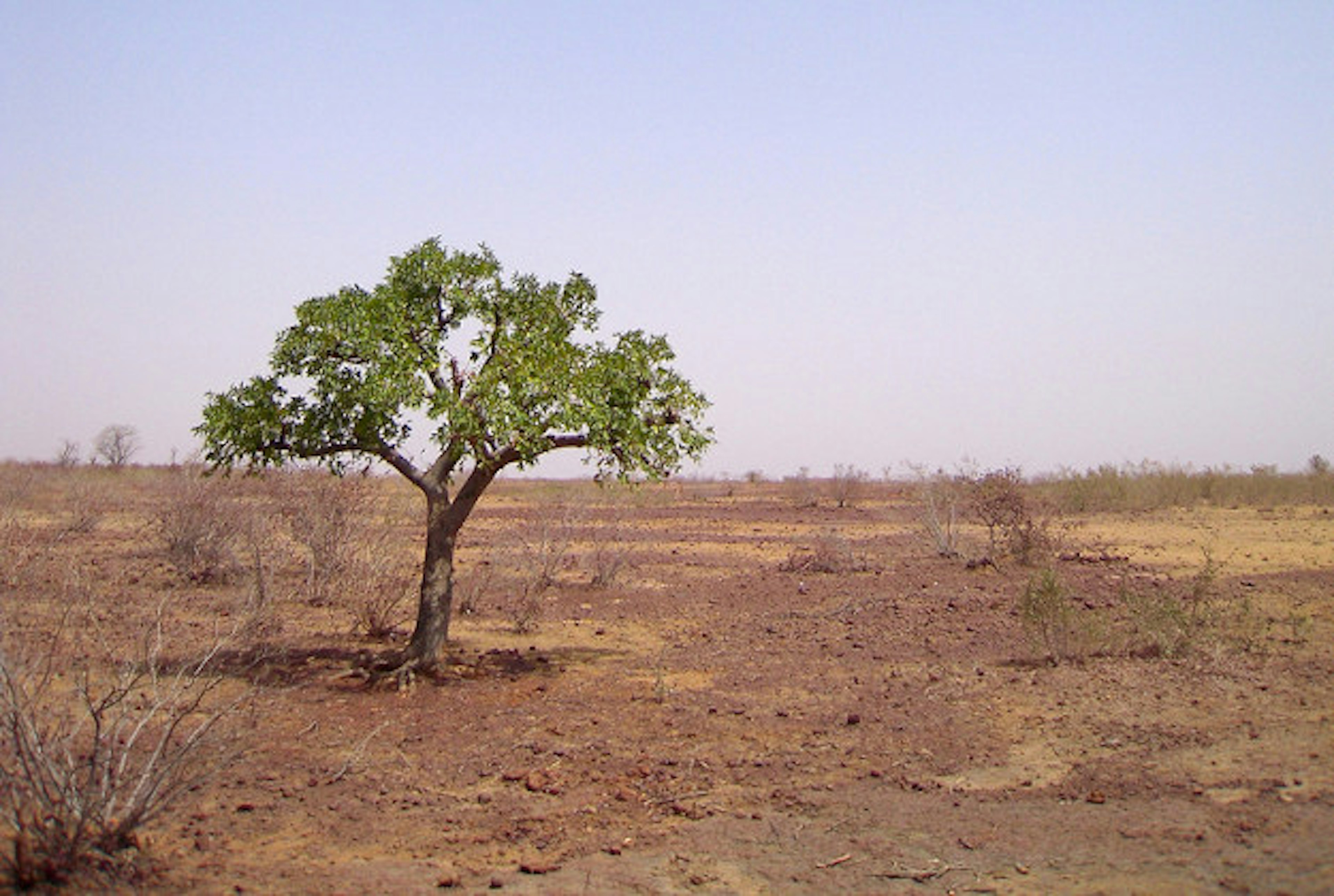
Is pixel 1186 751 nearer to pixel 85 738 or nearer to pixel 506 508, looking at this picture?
pixel 85 738

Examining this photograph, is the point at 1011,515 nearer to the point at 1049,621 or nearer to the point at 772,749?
the point at 1049,621

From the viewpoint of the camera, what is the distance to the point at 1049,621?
10.4 metres

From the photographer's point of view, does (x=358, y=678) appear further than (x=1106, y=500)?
No

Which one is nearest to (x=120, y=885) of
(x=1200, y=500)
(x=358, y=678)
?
(x=358, y=678)

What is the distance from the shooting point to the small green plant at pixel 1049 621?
9938mm

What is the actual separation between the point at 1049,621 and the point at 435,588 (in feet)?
18.5

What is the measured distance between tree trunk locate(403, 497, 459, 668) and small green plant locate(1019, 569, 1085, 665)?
5204mm

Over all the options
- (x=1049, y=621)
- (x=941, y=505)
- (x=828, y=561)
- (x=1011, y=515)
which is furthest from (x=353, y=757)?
(x=941, y=505)

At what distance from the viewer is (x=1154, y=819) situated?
6.33 m

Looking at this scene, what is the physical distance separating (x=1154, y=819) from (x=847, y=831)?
1.71m

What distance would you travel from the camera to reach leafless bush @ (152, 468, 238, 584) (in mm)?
16484

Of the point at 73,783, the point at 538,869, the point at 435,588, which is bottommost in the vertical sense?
the point at 538,869

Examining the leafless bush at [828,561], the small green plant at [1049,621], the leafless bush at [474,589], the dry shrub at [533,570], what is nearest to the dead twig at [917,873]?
the small green plant at [1049,621]

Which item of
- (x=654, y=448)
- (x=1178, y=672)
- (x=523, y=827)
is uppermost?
(x=654, y=448)
